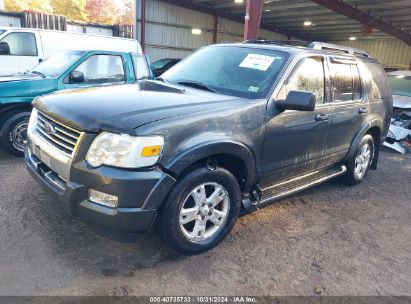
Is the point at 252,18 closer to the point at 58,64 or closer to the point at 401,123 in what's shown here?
the point at 401,123

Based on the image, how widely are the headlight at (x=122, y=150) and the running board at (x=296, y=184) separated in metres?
1.39

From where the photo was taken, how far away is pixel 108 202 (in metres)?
2.58

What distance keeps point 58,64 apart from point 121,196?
13.8ft

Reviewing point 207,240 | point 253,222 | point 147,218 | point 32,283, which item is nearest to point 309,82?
point 253,222

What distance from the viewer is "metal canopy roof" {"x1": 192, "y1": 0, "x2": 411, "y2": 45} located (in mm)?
14094

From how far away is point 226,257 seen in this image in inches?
123

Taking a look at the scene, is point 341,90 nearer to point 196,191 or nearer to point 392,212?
point 392,212

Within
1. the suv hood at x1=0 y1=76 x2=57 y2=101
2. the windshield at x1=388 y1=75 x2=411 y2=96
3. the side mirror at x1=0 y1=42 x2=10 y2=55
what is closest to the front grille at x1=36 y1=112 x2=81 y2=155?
the suv hood at x1=0 y1=76 x2=57 y2=101

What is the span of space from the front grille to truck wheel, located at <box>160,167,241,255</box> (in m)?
0.85

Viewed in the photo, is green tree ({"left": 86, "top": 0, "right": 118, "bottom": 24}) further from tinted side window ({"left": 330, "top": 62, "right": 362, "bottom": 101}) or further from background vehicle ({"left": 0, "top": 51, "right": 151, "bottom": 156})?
tinted side window ({"left": 330, "top": 62, "right": 362, "bottom": 101})

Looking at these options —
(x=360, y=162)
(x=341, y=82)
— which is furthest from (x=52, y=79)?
(x=360, y=162)

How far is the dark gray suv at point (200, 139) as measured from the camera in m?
2.56

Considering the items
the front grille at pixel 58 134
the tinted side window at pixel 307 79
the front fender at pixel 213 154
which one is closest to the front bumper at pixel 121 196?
the front fender at pixel 213 154

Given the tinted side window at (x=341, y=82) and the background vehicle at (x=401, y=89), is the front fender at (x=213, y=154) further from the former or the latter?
the background vehicle at (x=401, y=89)
